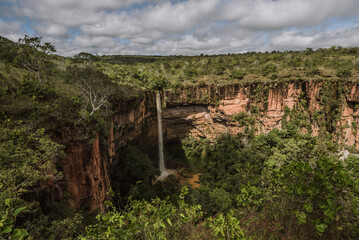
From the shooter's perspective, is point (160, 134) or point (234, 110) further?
point (160, 134)

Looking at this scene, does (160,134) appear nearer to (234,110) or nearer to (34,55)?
(234,110)

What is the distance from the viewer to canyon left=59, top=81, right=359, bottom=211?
20656mm

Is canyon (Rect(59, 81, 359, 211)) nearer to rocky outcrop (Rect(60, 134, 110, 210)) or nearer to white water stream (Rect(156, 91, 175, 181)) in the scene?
white water stream (Rect(156, 91, 175, 181))

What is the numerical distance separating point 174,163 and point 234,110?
11.1 meters

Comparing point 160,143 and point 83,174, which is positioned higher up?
point 83,174

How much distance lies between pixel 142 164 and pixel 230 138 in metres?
13.1

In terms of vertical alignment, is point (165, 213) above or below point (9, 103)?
below

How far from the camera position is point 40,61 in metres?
10.7

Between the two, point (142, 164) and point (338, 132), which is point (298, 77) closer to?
Result: point (338, 132)

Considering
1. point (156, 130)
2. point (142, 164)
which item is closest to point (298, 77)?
point (156, 130)

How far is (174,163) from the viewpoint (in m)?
26.5

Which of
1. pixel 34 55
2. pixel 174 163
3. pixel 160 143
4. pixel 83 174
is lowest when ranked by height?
pixel 174 163

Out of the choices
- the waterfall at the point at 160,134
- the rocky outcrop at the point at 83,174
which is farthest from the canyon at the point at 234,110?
the rocky outcrop at the point at 83,174

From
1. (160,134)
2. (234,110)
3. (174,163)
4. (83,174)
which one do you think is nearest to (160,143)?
(160,134)
